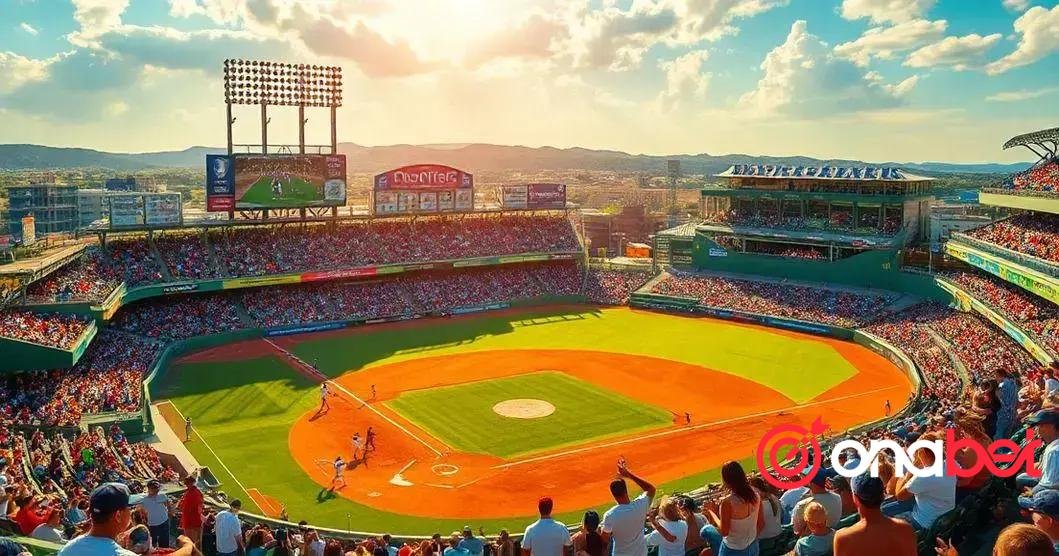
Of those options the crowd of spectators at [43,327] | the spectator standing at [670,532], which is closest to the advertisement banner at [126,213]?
the crowd of spectators at [43,327]

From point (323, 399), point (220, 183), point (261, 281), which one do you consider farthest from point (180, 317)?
point (323, 399)

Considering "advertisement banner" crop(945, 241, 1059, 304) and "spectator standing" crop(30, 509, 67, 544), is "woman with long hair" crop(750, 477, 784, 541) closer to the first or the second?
"spectator standing" crop(30, 509, 67, 544)

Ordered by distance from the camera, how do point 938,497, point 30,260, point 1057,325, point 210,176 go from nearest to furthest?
point 938,497
point 1057,325
point 30,260
point 210,176

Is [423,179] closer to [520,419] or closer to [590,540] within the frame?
[520,419]

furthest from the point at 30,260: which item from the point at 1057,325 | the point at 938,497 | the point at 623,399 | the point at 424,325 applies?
the point at 1057,325

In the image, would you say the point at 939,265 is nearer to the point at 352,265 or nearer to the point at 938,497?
the point at 352,265

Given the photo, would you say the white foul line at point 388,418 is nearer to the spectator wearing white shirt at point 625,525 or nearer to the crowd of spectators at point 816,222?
the spectator wearing white shirt at point 625,525
